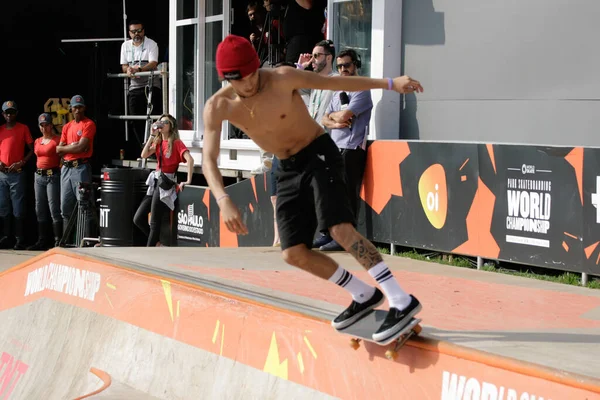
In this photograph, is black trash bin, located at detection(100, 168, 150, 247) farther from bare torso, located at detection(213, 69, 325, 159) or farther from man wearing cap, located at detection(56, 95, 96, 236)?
bare torso, located at detection(213, 69, 325, 159)

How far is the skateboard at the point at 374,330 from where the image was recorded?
4.68 m

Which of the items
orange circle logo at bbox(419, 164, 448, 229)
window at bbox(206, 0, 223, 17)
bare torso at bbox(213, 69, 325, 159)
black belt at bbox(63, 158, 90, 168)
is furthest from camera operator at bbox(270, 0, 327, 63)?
bare torso at bbox(213, 69, 325, 159)

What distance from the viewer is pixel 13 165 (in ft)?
46.6

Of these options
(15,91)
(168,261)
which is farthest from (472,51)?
(15,91)

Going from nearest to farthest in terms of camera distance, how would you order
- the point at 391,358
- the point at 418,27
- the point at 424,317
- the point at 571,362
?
the point at 571,362, the point at 391,358, the point at 424,317, the point at 418,27

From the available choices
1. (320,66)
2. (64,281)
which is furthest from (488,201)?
(64,281)

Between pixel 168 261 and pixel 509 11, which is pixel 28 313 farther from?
pixel 509 11

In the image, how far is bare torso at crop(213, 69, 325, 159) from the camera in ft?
16.6

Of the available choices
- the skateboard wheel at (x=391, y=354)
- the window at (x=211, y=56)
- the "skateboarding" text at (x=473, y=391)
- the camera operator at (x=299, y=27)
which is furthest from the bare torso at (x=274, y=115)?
the window at (x=211, y=56)

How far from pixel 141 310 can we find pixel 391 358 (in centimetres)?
308

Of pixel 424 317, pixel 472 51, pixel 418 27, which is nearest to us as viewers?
pixel 424 317

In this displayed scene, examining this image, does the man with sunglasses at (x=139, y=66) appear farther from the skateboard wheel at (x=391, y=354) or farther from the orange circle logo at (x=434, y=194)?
the skateboard wheel at (x=391, y=354)

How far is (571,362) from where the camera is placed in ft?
13.9

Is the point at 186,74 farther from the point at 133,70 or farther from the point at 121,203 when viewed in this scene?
the point at 121,203
